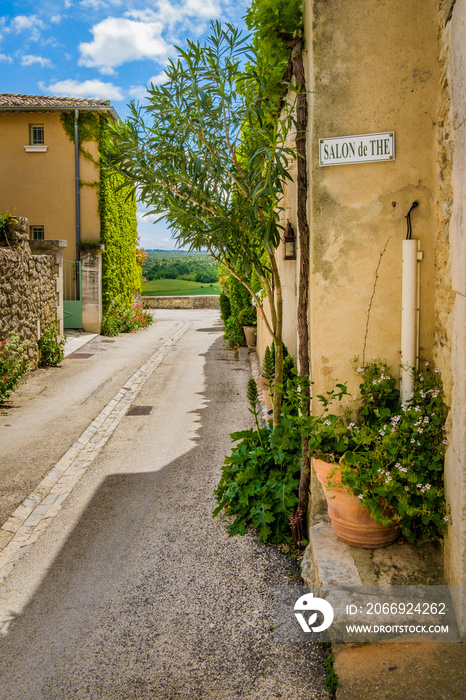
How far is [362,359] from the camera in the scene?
11.9ft

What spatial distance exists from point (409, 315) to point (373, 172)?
0.93 metres

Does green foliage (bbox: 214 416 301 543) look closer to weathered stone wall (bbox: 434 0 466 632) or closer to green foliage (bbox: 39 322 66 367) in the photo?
weathered stone wall (bbox: 434 0 466 632)

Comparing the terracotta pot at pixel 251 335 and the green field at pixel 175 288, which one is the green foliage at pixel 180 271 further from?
the terracotta pot at pixel 251 335

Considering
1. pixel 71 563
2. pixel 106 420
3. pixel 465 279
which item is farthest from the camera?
pixel 106 420

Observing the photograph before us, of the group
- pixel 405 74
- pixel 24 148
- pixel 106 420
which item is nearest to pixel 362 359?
pixel 405 74

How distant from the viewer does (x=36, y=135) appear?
1730cm

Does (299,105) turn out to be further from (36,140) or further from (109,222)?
(36,140)

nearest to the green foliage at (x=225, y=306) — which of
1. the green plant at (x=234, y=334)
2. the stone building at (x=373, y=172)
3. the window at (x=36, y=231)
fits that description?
the green plant at (x=234, y=334)

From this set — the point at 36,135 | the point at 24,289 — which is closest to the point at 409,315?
the point at 24,289

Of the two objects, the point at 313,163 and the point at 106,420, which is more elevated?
the point at 313,163

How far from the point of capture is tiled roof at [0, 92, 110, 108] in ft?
54.6

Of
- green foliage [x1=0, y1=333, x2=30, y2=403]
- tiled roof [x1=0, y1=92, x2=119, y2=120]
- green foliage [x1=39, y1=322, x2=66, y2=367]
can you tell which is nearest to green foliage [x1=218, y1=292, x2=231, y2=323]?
green foliage [x1=39, y1=322, x2=66, y2=367]

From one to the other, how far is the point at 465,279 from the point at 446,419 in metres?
0.81

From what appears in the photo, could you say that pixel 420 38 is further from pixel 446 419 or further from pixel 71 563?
pixel 71 563
